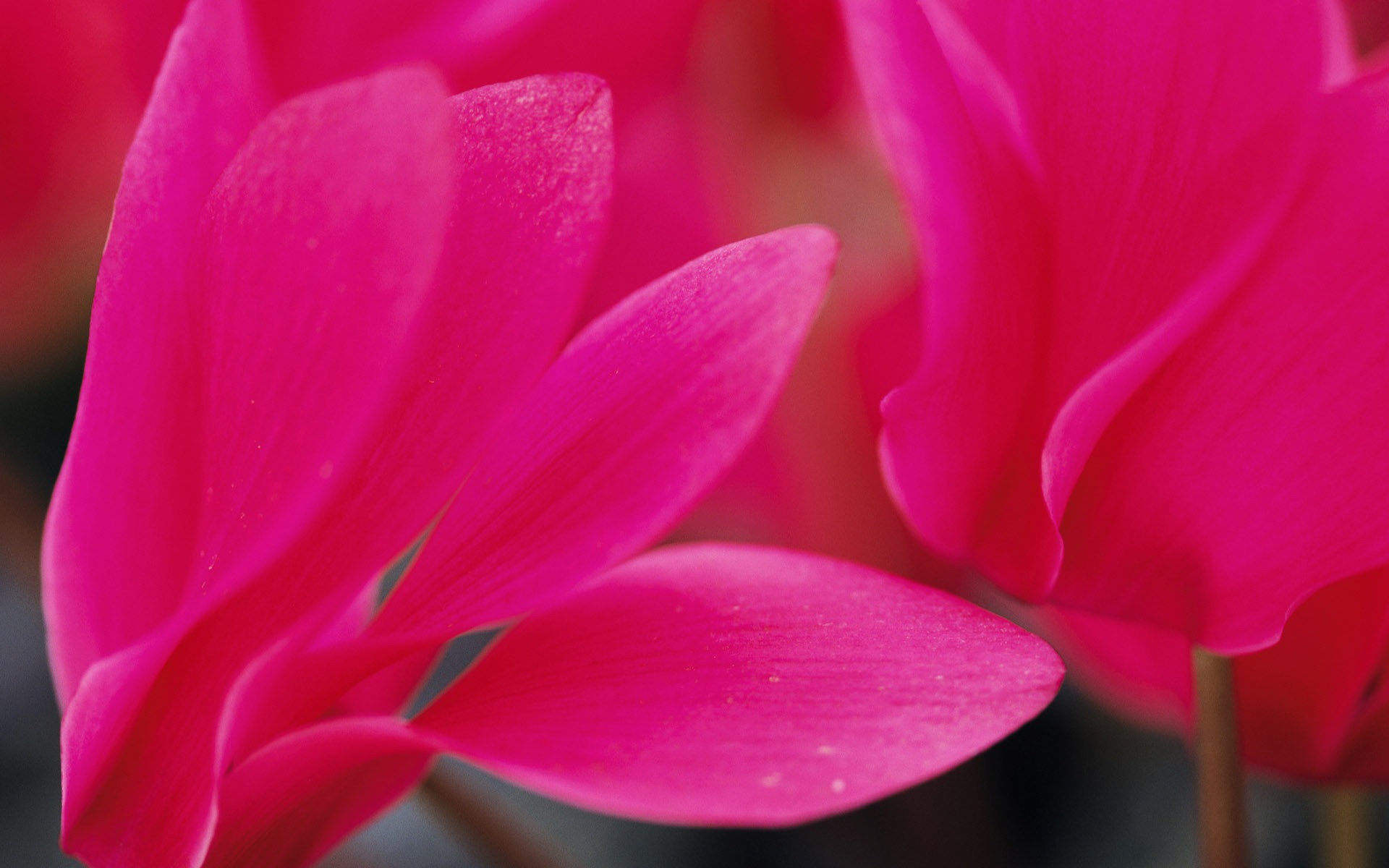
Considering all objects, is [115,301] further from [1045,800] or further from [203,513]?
[1045,800]

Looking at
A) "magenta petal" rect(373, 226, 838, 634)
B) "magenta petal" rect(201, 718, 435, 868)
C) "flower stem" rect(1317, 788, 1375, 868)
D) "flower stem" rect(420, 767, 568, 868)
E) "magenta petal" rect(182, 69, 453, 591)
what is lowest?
"flower stem" rect(1317, 788, 1375, 868)

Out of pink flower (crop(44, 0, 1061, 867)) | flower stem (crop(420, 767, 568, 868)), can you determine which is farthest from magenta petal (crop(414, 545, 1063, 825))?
flower stem (crop(420, 767, 568, 868))

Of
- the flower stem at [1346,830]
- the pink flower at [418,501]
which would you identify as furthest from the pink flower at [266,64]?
the flower stem at [1346,830]

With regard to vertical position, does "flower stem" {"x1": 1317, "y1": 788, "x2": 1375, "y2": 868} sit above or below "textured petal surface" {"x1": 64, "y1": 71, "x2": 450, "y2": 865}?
below

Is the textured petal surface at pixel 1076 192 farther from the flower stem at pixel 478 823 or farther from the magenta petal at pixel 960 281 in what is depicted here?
the flower stem at pixel 478 823

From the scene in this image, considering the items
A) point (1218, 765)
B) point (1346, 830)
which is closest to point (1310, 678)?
point (1218, 765)

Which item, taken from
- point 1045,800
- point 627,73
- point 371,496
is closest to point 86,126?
point 627,73

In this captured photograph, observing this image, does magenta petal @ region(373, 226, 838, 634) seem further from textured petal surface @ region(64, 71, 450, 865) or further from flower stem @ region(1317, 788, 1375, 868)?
flower stem @ region(1317, 788, 1375, 868)
